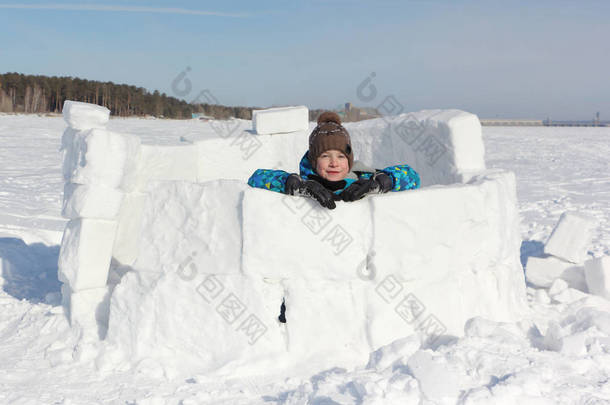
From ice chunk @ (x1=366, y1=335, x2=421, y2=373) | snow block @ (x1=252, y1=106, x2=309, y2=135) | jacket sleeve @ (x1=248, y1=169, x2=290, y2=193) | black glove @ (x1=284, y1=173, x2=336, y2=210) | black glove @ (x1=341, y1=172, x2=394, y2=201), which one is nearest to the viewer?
ice chunk @ (x1=366, y1=335, x2=421, y2=373)

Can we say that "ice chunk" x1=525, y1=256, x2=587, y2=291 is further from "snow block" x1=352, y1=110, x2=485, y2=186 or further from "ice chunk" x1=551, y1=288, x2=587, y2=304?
"snow block" x1=352, y1=110, x2=485, y2=186

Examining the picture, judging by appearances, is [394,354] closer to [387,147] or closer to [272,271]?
[272,271]

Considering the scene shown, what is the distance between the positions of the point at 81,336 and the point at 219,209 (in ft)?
4.10

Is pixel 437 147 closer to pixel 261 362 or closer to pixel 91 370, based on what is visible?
pixel 261 362

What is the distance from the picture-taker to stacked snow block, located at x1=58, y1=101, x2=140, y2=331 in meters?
3.38

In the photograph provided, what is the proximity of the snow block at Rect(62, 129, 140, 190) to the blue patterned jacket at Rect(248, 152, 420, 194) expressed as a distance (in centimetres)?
96

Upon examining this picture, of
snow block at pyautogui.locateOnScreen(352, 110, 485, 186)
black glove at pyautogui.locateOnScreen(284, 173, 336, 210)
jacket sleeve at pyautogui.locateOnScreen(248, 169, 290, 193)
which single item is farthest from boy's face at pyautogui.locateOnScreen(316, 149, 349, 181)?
snow block at pyautogui.locateOnScreen(352, 110, 485, 186)

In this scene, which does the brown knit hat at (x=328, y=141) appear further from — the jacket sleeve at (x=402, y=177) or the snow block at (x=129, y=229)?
the snow block at (x=129, y=229)

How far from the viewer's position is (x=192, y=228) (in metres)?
2.98

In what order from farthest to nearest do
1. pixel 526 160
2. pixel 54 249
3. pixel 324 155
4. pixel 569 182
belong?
pixel 526 160
pixel 569 182
pixel 54 249
pixel 324 155

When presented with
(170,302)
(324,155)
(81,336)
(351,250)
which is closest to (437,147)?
(324,155)

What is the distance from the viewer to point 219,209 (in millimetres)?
2895

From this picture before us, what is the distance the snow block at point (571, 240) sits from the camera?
170 inches

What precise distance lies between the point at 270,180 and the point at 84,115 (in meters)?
1.48
